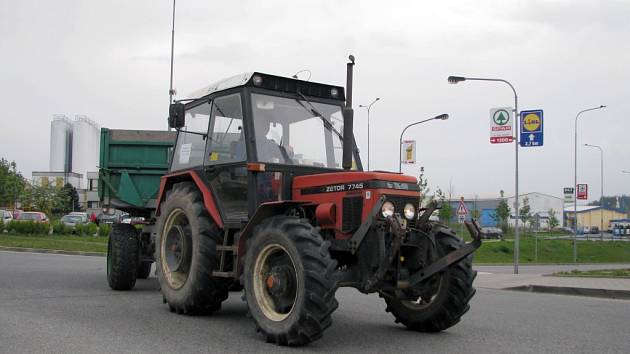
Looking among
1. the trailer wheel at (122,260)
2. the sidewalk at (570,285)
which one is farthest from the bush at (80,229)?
the trailer wheel at (122,260)

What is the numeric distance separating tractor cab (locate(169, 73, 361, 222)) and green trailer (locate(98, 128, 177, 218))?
11.6ft

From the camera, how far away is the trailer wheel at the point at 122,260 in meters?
11.0

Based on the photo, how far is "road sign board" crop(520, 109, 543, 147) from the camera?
21172mm

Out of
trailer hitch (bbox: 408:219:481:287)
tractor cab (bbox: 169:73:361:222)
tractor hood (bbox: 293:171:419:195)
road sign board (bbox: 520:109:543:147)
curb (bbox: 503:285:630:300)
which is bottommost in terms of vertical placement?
curb (bbox: 503:285:630:300)

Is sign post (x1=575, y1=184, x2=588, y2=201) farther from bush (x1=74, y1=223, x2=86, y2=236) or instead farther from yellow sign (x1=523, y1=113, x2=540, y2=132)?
bush (x1=74, y1=223, x2=86, y2=236)

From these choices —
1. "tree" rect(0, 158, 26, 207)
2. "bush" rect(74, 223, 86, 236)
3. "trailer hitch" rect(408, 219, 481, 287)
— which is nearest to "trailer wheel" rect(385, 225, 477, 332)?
"trailer hitch" rect(408, 219, 481, 287)

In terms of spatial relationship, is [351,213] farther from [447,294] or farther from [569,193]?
[569,193]

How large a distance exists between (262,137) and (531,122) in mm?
15505

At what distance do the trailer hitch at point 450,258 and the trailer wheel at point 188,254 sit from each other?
2.57 meters

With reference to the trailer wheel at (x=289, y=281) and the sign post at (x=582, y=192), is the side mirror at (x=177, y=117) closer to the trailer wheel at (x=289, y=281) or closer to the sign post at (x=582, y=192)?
the trailer wheel at (x=289, y=281)

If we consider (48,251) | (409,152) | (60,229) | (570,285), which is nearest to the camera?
(570,285)

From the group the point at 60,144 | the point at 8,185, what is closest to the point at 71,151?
the point at 60,144

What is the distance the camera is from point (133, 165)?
12.3 m

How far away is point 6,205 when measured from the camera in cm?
7444
